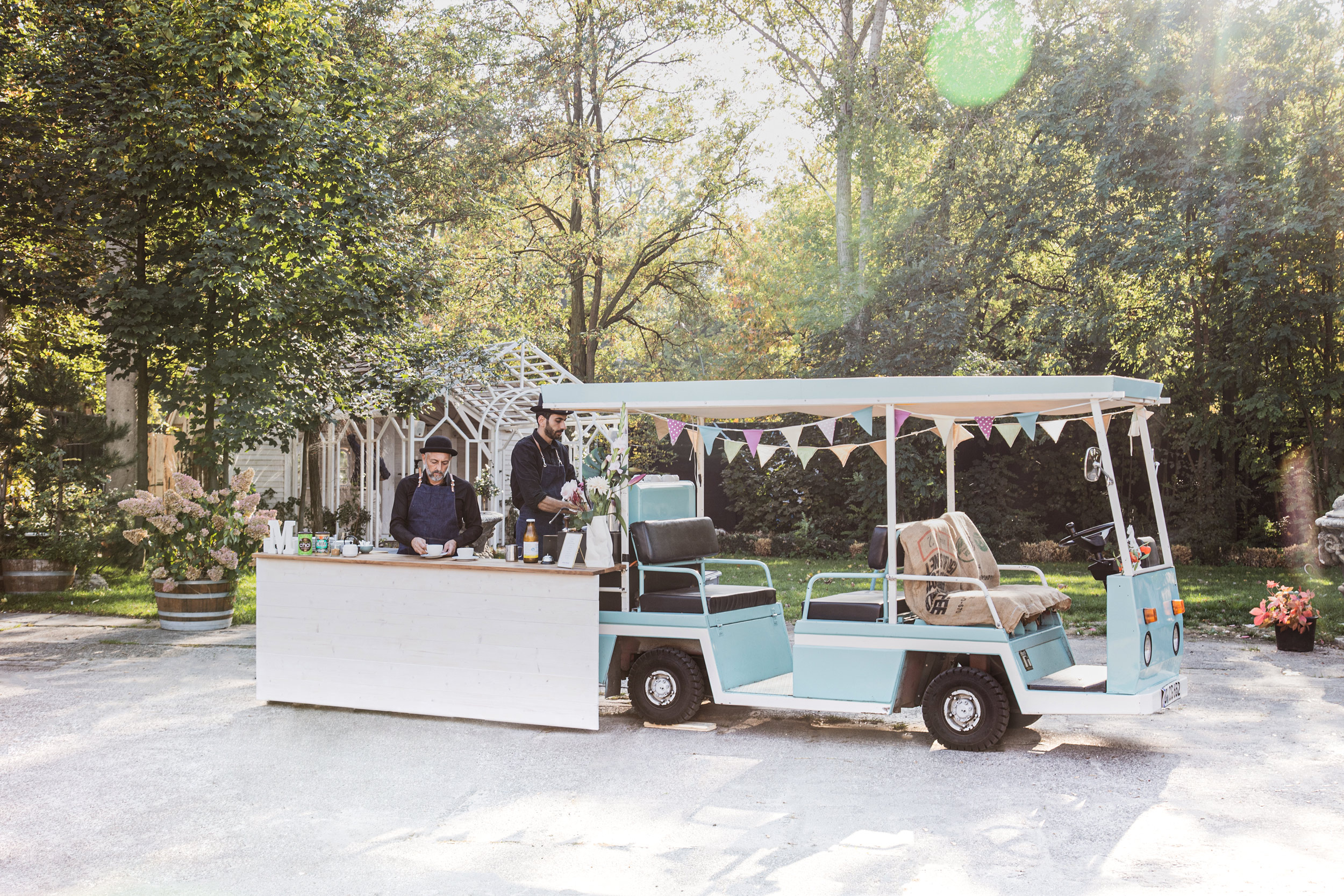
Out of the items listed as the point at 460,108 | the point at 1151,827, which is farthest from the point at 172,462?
the point at 1151,827

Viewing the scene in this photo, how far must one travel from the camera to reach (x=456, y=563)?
24.4 ft

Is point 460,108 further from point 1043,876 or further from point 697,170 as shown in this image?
point 1043,876

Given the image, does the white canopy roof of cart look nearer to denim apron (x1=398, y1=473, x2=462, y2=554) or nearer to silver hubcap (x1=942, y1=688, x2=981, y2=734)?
denim apron (x1=398, y1=473, x2=462, y2=554)

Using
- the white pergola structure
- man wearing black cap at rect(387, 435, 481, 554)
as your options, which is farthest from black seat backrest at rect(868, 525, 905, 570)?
the white pergola structure

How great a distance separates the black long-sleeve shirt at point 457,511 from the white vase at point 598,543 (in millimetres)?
1211

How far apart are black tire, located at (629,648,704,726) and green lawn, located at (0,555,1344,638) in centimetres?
505

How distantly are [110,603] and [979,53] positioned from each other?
685 inches

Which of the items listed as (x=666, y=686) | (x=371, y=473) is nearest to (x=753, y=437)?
(x=666, y=686)

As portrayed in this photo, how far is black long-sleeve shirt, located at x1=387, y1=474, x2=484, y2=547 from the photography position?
8.03 meters

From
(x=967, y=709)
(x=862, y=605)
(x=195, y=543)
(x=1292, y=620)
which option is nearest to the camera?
(x=967, y=709)

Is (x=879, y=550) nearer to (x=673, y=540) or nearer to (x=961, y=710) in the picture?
(x=961, y=710)

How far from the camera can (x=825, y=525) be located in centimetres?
2138

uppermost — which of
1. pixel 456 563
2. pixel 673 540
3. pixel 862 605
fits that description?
pixel 673 540

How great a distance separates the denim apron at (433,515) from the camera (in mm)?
8156
